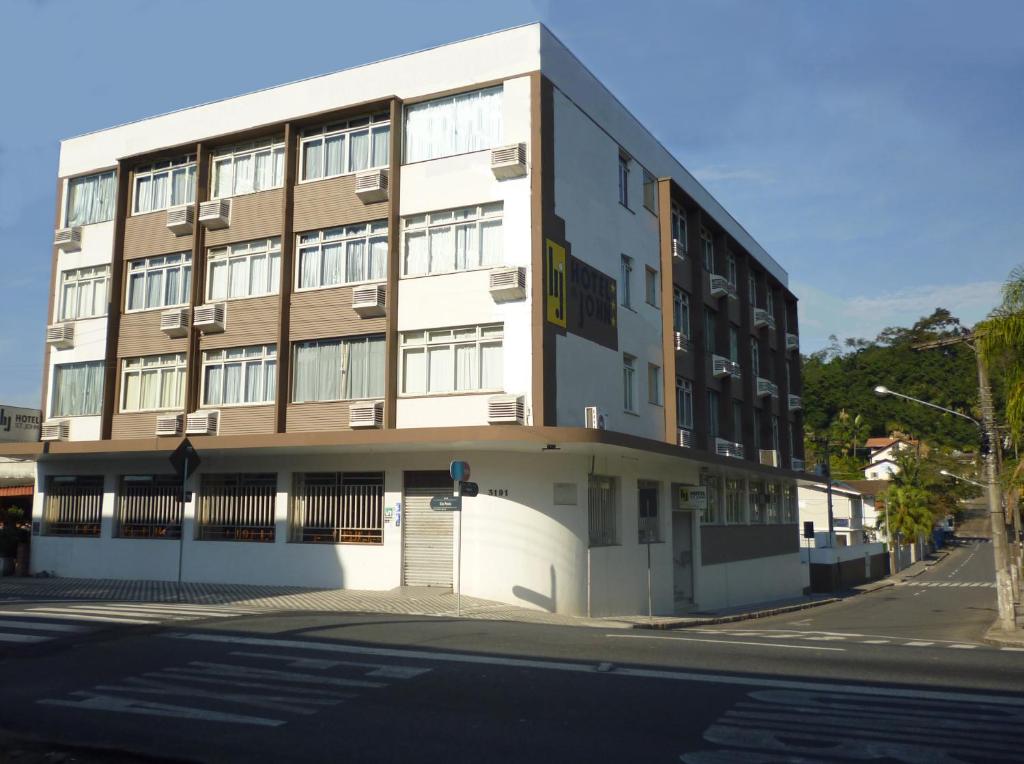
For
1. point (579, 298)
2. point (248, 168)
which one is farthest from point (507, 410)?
point (248, 168)

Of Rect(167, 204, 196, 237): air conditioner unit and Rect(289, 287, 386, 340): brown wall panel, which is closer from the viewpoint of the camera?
Rect(289, 287, 386, 340): brown wall panel

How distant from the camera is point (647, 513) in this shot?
2605 cm

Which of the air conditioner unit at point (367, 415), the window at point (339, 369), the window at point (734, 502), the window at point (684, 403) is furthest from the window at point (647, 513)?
the window at point (339, 369)

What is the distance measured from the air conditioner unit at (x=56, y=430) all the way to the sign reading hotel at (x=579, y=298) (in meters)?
15.6

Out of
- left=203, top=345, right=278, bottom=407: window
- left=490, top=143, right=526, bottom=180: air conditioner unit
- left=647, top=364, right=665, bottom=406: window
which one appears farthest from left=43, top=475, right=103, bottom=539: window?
left=647, top=364, right=665, bottom=406: window

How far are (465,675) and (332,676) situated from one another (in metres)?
1.41

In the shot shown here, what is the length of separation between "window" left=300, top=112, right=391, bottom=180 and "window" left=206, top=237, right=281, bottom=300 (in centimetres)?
228

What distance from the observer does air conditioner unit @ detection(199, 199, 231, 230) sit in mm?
25750

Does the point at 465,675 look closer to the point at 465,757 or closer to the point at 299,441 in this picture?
the point at 465,757

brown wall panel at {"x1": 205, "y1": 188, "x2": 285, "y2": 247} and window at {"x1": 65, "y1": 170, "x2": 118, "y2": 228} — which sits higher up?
window at {"x1": 65, "y1": 170, "x2": 118, "y2": 228}

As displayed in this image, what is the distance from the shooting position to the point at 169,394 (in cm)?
2642

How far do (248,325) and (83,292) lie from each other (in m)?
7.16

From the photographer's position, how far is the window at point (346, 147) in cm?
2423

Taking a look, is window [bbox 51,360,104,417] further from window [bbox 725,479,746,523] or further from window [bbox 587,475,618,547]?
window [bbox 725,479,746,523]
